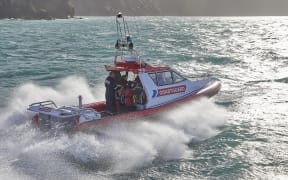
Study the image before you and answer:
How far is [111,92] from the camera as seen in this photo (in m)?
14.5

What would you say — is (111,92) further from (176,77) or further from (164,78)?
(176,77)

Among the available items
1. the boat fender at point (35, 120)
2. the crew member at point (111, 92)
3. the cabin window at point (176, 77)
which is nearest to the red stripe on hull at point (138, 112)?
the cabin window at point (176, 77)

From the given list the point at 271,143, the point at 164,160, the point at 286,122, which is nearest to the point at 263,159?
the point at 271,143

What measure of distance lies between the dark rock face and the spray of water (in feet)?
356

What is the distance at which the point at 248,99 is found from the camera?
20.5m

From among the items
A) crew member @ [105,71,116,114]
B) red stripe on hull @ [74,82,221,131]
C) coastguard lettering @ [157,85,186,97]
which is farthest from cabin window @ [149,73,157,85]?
crew member @ [105,71,116,114]

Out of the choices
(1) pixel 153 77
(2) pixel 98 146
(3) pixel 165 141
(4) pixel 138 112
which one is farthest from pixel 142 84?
(2) pixel 98 146

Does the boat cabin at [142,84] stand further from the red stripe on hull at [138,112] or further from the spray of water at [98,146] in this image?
the spray of water at [98,146]

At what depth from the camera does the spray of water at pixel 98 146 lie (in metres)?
11.3

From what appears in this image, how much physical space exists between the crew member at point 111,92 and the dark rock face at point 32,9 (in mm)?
109514

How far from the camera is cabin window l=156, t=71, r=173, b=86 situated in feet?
50.8

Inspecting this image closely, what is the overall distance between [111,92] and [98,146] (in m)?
2.69

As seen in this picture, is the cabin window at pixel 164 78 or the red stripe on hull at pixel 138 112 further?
the cabin window at pixel 164 78

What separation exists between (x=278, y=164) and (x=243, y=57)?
978 inches
